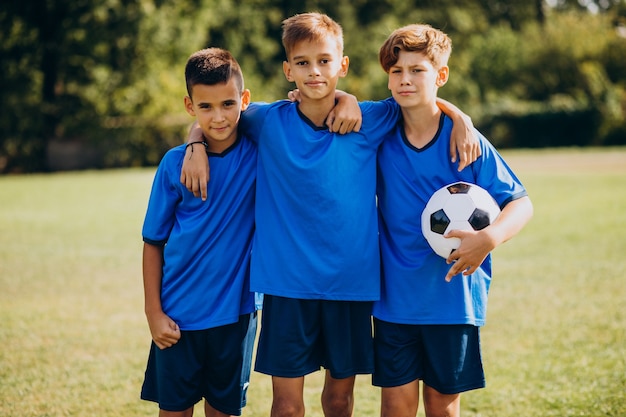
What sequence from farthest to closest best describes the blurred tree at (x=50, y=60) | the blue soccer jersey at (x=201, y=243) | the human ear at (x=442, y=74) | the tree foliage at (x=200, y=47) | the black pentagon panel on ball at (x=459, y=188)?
the tree foliage at (x=200, y=47) → the blurred tree at (x=50, y=60) → the human ear at (x=442, y=74) → the blue soccer jersey at (x=201, y=243) → the black pentagon panel on ball at (x=459, y=188)

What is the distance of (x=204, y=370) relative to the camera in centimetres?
329

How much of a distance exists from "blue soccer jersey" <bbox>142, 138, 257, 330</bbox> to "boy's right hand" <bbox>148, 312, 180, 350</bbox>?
4cm

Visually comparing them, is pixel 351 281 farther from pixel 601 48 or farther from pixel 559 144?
pixel 601 48

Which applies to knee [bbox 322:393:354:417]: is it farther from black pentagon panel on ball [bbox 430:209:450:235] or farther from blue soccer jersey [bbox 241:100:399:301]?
black pentagon panel on ball [bbox 430:209:450:235]

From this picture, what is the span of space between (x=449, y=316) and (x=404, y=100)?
1.00 meters

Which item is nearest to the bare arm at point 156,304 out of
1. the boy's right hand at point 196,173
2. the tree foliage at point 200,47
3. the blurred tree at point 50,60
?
the boy's right hand at point 196,173

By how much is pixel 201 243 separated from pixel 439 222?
1078mm

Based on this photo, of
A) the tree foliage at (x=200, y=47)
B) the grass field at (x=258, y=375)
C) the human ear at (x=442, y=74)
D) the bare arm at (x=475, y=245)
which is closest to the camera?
the bare arm at (x=475, y=245)

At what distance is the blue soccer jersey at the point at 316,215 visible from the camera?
3.08m

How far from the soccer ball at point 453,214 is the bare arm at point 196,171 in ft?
3.26

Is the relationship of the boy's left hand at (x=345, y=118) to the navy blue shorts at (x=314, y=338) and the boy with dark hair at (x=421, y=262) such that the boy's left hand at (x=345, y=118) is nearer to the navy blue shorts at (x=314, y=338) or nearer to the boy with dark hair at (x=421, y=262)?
the boy with dark hair at (x=421, y=262)

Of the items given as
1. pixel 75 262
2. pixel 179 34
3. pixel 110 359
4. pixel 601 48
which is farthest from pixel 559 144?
pixel 110 359

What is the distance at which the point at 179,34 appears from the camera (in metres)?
27.4

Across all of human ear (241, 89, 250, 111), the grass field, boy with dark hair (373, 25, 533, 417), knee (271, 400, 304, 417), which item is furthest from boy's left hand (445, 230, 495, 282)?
the grass field
